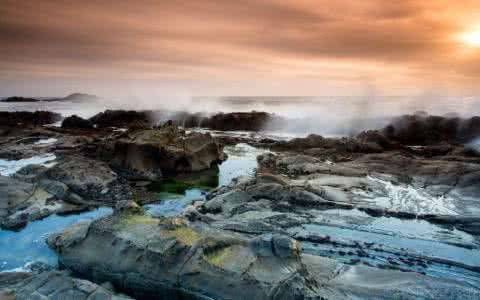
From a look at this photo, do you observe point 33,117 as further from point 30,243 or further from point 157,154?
point 30,243

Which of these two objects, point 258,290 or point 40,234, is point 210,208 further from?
point 258,290

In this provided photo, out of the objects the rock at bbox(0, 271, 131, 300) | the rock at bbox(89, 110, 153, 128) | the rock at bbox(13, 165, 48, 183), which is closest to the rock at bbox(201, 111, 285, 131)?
the rock at bbox(89, 110, 153, 128)

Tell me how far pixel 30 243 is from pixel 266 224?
6.94 meters

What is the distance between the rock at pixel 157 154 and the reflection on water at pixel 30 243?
6852 mm

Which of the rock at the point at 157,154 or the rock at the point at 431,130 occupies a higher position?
the rock at the point at 431,130

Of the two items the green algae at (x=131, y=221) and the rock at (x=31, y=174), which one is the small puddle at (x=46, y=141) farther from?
the green algae at (x=131, y=221)

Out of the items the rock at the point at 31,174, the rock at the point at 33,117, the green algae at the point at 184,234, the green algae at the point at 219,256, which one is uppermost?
the rock at the point at 33,117

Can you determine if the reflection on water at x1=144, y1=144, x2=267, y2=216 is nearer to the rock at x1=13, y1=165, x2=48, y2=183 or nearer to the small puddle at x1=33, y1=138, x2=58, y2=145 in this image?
the rock at x1=13, y1=165, x2=48, y2=183

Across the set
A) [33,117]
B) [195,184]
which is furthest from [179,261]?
[33,117]

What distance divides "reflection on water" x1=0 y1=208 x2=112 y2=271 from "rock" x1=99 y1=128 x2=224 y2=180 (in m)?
6.85

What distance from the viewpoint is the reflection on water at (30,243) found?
9672 mm

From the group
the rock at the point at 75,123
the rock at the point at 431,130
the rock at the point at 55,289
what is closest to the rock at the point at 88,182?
the rock at the point at 55,289

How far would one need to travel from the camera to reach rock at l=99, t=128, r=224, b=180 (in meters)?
20.5

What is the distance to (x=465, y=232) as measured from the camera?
1183 centimetres
